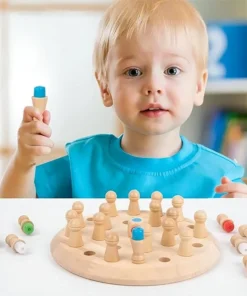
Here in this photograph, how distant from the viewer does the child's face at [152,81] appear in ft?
3.22

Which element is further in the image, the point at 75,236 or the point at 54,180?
the point at 54,180

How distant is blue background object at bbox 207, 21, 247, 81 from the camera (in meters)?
2.33

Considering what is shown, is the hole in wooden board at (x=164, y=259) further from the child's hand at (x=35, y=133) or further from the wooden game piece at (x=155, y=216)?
the child's hand at (x=35, y=133)

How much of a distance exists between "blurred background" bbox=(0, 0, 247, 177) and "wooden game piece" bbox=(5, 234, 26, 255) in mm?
1928

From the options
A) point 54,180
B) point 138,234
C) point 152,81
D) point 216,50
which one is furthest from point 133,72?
point 216,50

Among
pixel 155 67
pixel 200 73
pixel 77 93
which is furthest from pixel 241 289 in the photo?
pixel 77 93

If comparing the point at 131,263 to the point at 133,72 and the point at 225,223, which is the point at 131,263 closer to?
the point at 225,223

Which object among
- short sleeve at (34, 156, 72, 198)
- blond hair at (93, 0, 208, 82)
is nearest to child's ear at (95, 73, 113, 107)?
blond hair at (93, 0, 208, 82)

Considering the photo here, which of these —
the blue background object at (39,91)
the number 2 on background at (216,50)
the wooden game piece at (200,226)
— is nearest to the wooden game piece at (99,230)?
the wooden game piece at (200,226)

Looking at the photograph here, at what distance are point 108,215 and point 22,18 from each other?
80.1 inches

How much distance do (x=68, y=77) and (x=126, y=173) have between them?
1547 millimetres

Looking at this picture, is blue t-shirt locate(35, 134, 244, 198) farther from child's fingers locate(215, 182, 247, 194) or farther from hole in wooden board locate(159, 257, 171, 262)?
hole in wooden board locate(159, 257, 171, 262)

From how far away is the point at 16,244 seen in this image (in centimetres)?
60

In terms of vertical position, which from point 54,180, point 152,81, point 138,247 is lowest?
point 54,180
